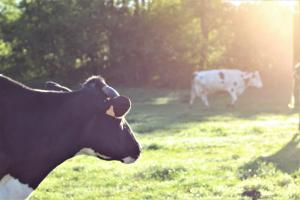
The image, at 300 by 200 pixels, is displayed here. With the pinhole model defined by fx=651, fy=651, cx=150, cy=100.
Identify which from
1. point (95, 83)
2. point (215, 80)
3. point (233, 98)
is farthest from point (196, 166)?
point (215, 80)

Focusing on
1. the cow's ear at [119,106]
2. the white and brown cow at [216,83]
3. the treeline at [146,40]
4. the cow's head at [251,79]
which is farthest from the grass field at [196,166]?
the treeline at [146,40]

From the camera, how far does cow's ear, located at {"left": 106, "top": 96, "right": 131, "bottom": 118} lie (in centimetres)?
486

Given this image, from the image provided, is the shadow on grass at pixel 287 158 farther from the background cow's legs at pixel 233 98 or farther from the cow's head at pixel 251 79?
the cow's head at pixel 251 79

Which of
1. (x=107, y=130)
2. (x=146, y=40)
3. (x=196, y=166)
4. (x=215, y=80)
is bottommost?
(x=215, y=80)

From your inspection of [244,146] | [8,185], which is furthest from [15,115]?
[244,146]

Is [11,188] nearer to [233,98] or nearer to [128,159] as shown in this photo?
[128,159]

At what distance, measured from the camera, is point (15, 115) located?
493cm

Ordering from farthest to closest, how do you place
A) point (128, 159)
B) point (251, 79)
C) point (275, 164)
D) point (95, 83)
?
1. point (251, 79)
2. point (275, 164)
3. point (128, 159)
4. point (95, 83)

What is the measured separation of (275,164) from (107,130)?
6403mm

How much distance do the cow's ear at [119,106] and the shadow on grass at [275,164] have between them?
17.0 feet

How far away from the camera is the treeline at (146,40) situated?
116 ft

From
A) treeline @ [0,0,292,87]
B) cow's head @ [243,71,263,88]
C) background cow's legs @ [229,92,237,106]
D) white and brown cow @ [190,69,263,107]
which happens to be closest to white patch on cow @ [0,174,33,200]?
background cow's legs @ [229,92,237,106]

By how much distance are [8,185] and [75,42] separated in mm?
31559

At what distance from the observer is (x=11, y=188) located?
4.86 metres
